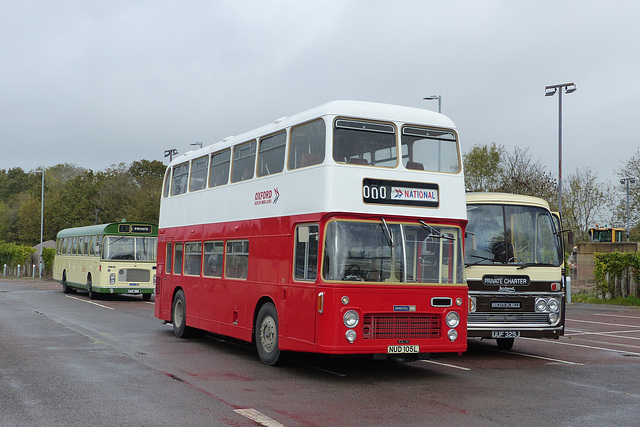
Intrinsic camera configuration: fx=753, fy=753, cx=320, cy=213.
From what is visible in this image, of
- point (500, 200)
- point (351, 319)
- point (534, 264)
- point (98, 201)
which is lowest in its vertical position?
point (351, 319)

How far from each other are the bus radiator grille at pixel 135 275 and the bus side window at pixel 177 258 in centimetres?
1342

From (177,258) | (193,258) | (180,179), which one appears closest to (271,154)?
(193,258)

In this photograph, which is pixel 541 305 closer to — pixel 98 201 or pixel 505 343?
pixel 505 343

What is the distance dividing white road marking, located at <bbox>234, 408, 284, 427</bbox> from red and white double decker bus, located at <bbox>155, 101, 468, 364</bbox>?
2.26m

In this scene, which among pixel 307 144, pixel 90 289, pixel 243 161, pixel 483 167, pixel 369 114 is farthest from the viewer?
pixel 483 167

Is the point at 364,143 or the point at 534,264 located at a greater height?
the point at 364,143

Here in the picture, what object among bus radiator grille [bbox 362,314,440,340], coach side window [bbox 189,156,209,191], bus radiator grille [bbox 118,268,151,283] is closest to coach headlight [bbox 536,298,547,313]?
bus radiator grille [bbox 362,314,440,340]

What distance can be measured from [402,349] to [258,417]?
326 cm

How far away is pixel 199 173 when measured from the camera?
52.4 feet

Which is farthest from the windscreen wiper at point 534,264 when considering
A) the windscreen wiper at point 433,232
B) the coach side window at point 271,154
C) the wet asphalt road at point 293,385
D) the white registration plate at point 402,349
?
the coach side window at point 271,154

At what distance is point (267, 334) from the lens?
12273 mm

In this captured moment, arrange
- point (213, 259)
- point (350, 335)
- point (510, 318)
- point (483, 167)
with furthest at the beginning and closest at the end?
1. point (483, 167)
2. point (213, 259)
3. point (510, 318)
4. point (350, 335)

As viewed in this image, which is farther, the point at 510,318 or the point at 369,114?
the point at 510,318

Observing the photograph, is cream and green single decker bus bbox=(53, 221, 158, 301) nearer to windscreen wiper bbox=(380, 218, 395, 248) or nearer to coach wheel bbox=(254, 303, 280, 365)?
coach wheel bbox=(254, 303, 280, 365)
